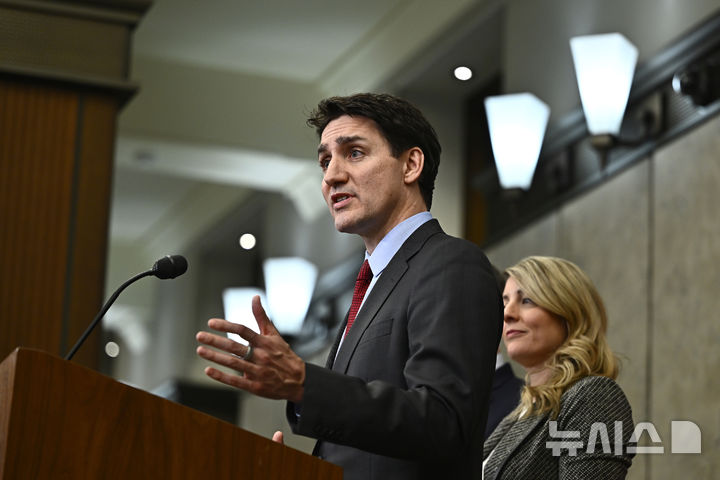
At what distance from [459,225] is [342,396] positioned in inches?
238

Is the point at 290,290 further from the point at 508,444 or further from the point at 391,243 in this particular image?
the point at 391,243

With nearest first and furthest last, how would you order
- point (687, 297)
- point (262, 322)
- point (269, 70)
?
point (262, 322)
point (687, 297)
point (269, 70)

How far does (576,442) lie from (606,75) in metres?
3.07

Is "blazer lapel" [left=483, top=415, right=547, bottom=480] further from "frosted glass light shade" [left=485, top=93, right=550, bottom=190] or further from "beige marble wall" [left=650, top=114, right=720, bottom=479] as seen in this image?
"frosted glass light shade" [left=485, top=93, right=550, bottom=190]

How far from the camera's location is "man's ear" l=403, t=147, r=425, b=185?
8.46 feet

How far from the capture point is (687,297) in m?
5.12

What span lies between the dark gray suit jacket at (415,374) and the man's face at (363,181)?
98 millimetres

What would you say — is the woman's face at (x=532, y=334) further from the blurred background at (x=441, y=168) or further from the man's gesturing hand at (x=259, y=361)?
the blurred background at (x=441, y=168)

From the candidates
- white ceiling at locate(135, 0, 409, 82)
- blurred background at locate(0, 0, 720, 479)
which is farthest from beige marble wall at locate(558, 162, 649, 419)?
white ceiling at locate(135, 0, 409, 82)

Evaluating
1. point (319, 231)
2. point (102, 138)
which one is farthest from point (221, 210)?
point (102, 138)

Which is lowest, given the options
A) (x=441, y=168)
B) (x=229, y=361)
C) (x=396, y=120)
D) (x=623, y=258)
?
(x=229, y=361)

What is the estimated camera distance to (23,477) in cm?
183

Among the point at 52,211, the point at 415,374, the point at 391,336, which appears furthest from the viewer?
the point at 52,211

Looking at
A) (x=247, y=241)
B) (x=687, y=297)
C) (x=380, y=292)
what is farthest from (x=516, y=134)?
(x=247, y=241)
